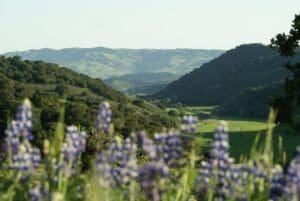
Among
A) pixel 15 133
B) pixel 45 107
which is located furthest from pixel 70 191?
pixel 45 107

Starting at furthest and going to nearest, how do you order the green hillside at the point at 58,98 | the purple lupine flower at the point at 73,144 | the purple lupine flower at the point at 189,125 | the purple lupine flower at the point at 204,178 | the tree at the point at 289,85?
the green hillside at the point at 58,98
the tree at the point at 289,85
the purple lupine flower at the point at 73,144
the purple lupine flower at the point at 204,178
the purple lupine flower at the point at 189,125

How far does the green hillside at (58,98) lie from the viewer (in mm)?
96619

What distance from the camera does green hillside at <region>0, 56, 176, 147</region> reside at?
96619mm

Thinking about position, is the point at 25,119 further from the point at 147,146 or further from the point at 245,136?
the point at 245,136

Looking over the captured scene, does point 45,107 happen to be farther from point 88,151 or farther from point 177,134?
point 177,134

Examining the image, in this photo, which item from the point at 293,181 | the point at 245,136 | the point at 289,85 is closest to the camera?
the point at 293,181

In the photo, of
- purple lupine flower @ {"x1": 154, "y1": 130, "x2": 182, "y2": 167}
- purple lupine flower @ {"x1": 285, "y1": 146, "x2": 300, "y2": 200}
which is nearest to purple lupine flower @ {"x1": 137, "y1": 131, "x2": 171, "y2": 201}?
purple lupine flower @ {"x1": 154, "y1": 130, "x2": 182, "y2": 167}

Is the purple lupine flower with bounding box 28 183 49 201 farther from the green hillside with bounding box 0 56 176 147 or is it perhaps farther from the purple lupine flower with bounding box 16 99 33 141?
the green hillside with bounding box 0 56 176 147

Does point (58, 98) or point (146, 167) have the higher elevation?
point (146, 167)

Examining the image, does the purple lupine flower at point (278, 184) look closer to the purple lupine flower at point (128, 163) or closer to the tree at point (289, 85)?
the purple lupine flower at point (128, 163)

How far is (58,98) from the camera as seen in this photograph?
121 m

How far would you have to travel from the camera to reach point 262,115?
192625 mm

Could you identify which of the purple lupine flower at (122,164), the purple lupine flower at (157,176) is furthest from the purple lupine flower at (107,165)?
the purple lupine flower at (157,176)

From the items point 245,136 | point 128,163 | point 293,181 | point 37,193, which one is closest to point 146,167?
point 128,163
